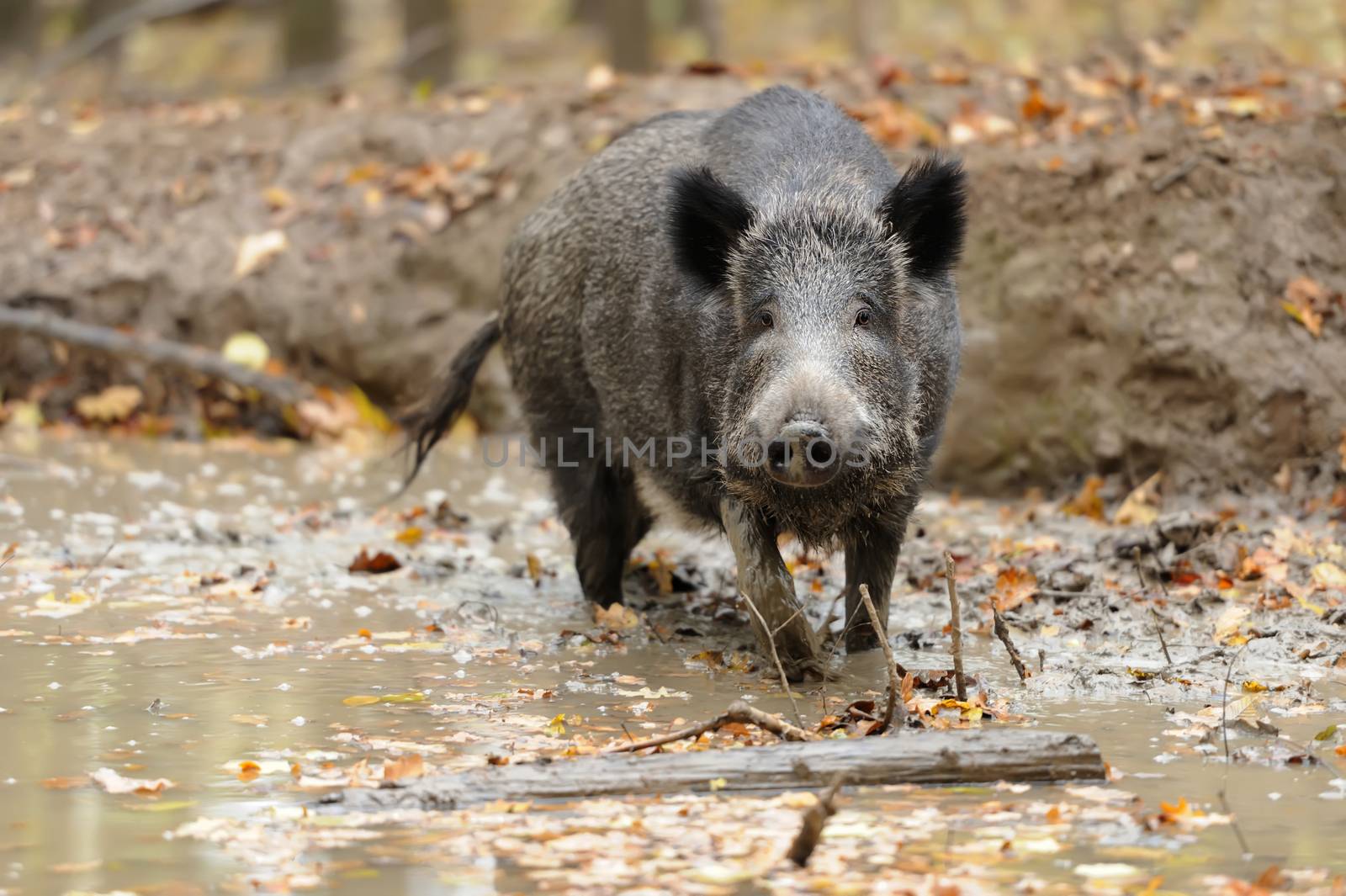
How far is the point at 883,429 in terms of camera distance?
16.4ft

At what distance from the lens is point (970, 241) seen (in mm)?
9102

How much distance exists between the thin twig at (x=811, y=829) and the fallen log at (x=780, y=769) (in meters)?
0.36

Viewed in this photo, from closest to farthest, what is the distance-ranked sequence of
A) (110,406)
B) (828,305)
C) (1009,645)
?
(1009,645)
(828,305)
(110,406)

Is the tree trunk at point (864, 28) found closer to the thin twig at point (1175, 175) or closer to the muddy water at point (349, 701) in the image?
the thin twig at point (1175, 175)

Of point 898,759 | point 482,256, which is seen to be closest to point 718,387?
point 898,759

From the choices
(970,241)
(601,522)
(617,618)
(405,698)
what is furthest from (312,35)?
(405,698)

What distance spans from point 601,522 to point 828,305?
1754mm

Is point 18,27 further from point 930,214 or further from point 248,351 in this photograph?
point 930,214

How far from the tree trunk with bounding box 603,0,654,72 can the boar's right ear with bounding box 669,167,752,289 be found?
31.7 feet

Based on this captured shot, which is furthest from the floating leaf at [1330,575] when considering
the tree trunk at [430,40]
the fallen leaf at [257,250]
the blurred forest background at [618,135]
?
the tree trunk at [430,40]

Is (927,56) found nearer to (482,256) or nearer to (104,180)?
(482,256)

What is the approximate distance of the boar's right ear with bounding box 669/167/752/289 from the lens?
5242mm

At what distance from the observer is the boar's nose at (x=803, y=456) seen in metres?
4.41

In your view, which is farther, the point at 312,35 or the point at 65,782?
the point at 312,35
